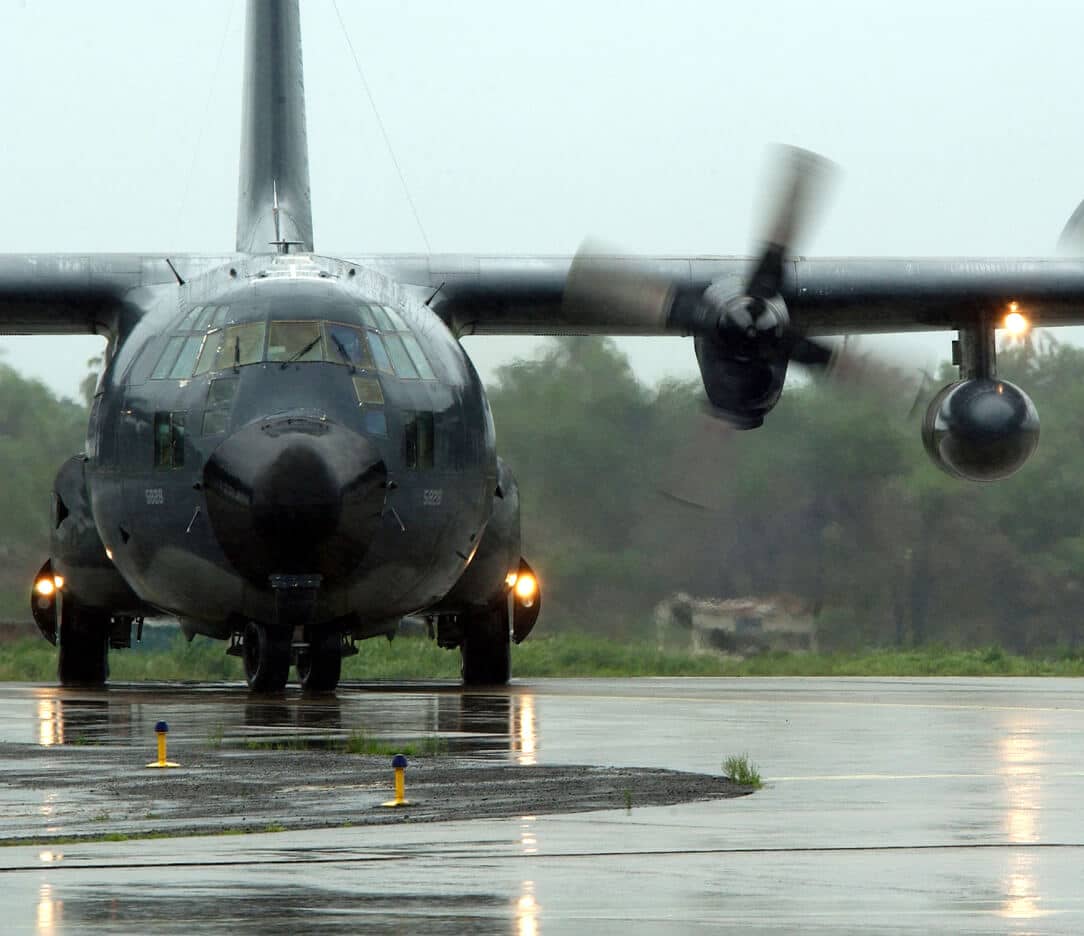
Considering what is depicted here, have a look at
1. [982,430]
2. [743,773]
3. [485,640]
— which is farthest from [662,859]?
[982,430]

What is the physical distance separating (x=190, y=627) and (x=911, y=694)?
7.80 m

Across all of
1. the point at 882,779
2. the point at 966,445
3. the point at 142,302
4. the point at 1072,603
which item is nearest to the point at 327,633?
the point at 142,302

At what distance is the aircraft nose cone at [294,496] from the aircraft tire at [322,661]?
227cm

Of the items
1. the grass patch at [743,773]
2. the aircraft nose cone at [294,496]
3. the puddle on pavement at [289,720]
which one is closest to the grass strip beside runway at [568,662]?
the puddle on pavement at [289,720]

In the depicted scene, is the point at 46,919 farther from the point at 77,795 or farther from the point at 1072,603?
the point at 1072,603

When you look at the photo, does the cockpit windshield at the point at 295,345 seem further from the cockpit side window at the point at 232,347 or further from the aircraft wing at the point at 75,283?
the aircraft wing at the point at 75,283

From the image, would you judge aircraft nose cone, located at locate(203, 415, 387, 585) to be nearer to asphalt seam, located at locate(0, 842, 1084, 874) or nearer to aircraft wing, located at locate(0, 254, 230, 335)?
aircraft wing, located at locate(0, 254, 230, 335)

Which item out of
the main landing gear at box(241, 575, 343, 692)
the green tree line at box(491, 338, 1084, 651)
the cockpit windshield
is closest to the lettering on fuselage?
the cockpit windshield

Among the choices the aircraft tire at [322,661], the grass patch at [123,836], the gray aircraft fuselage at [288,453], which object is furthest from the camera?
the aircraft tire at [322,661]

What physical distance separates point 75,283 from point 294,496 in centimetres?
714

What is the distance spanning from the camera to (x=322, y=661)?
885 inches

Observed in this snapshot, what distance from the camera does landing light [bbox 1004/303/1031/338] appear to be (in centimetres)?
2698

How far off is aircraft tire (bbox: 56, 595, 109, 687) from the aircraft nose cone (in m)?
6.77

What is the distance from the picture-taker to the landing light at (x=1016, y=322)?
27.0 metres
